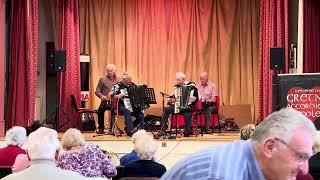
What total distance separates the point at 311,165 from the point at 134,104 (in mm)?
5468

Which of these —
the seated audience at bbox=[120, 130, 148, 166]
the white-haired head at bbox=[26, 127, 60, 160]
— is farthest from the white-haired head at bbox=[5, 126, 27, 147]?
the white-haired head at bbox=[26, 127, 60, 160]

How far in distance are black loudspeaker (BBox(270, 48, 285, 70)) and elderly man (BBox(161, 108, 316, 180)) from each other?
7.81 meters

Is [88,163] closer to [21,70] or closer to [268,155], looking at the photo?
[268,155]

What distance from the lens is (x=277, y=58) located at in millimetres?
8961

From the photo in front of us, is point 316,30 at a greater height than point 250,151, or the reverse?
point 316,30

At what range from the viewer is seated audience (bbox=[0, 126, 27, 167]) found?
4551 mm

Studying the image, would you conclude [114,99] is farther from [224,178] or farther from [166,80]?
[224,178]

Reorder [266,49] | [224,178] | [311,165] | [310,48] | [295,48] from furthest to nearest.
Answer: [266,49], [295,48], [310,48], [311,165], [224,178]

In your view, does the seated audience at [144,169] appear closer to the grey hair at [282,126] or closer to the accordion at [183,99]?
the grey hair at [282,126]

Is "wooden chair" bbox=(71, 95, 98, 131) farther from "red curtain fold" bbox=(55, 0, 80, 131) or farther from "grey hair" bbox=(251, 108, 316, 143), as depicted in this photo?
"grey hair" bbox=(251, 108, 316, 143)

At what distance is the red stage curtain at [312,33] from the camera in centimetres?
889

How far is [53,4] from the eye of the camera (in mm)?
11992

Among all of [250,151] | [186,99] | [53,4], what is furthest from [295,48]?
[250,151]

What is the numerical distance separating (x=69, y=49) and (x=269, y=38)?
13.3 feet
